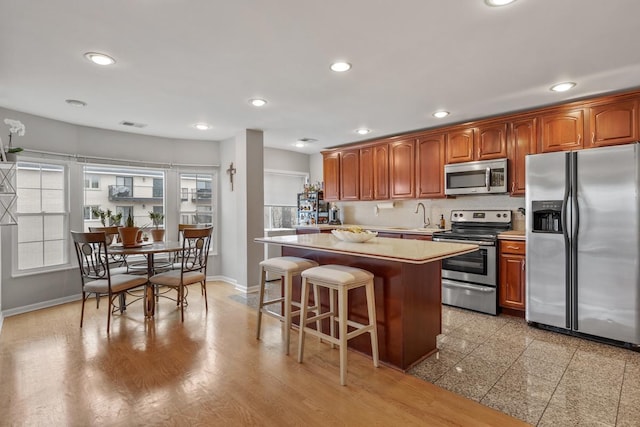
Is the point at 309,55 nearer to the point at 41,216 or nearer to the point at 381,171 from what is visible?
the point at 381,171

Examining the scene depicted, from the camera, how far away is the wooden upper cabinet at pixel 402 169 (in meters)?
4.84

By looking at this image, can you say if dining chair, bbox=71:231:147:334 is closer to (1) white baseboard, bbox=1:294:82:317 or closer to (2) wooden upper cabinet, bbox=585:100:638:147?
(1) white baseboard, bbox=1:294:82:317

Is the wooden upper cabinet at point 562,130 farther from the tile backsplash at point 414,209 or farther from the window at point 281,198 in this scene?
the window at point 281,198

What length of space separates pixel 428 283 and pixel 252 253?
2.84 metres

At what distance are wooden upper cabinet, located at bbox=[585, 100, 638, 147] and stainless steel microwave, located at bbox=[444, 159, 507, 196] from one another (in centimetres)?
86

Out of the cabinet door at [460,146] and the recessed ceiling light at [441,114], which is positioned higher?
the recessed ceiling light at [441,114]

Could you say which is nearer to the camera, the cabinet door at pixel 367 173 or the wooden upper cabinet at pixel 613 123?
the wooden upper cabinet at pixel 613 123

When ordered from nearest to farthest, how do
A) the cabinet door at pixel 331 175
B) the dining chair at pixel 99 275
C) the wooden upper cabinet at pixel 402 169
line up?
the dining chair at pixel 99 275 < the wooden upper cabinet at pixel 402 169 < the cabinet door at pixel 331 175

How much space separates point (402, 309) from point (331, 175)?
3.77m

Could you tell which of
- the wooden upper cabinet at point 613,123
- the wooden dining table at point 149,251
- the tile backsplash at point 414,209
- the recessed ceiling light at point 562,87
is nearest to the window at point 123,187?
the wooden dining table at point 149,251

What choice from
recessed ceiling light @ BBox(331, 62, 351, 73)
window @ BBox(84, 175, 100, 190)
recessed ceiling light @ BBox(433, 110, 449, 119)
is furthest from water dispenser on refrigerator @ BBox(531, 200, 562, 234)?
window @ BBox(84, 175, 100, 190)

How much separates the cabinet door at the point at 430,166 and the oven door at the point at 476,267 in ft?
2.78

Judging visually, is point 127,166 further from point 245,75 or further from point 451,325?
point 451,325

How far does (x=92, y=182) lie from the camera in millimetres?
4719
